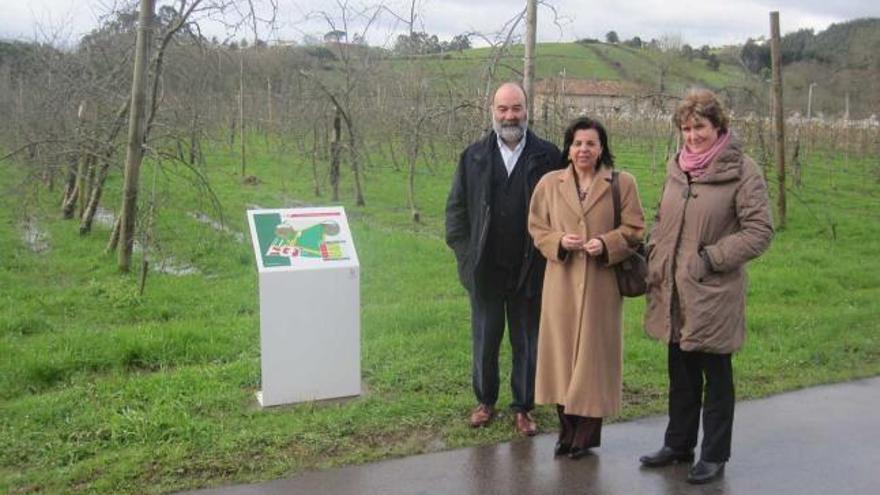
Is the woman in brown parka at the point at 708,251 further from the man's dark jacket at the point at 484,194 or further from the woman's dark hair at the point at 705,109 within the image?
the man's dark jacket at the point at 484,194

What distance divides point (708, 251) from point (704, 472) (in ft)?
3.69

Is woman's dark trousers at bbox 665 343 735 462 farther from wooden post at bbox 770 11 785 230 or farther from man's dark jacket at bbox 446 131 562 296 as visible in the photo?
wooden post at bbox 770 11 785 230

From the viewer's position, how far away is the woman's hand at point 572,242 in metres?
4.25

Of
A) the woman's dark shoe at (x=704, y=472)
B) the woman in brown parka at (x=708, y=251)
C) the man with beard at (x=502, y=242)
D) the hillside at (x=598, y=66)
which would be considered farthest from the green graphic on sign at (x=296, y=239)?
the hillside at (x=598, y=66)

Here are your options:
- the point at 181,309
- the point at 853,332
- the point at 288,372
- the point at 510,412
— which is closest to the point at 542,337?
the point at 510,412

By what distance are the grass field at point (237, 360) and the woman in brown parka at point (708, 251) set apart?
752 mm

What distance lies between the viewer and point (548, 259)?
4.44m

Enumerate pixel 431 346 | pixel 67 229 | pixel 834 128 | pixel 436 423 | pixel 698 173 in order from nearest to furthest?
1. pixel 698 173
2. pixel 436 423
3. pixel 431 346
4. pixel 67 229
5. pixel 834 128

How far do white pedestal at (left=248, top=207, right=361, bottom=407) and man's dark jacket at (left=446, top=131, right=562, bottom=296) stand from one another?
2.63 ft

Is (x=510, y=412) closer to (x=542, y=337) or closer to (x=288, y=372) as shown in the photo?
(x=542, y=337)

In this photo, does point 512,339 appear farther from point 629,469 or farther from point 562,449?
point 629,469

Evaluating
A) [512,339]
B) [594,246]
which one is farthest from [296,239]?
[594,246]

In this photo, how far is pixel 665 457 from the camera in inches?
173

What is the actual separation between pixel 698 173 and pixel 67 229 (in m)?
12.3
